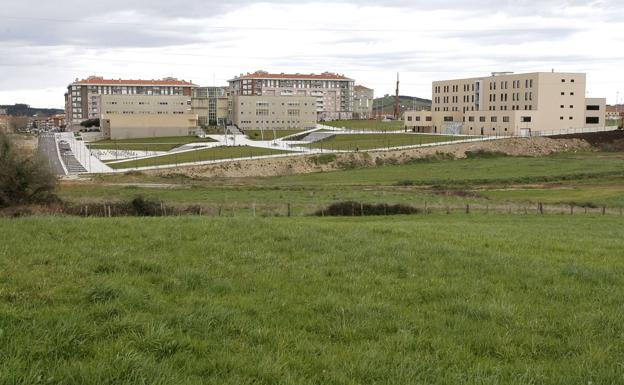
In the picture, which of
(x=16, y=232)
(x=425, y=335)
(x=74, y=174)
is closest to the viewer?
(x=425, y=335)

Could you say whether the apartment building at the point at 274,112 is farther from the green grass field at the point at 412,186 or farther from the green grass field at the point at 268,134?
the green grass field at the point at 412,186

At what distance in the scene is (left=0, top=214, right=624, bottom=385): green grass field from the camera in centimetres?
650

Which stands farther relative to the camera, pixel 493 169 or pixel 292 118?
pixel 292 118

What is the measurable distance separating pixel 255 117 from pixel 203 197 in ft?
391

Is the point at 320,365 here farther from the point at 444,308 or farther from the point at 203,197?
the point at 203,197

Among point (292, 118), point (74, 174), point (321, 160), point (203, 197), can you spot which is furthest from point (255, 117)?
point (203, 197)

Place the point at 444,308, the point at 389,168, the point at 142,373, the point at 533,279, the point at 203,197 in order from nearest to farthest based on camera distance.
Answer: the point at 142,373 < the point at 444,308 < the point at 533,279 < the point at 203,197 < the point at 389,168

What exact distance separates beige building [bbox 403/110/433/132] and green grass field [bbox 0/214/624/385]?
132 metres

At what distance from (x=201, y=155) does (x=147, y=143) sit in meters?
34.1

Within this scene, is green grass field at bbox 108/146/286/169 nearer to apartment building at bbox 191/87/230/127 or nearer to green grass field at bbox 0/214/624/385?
apartment building at bbox 191/87/230/127

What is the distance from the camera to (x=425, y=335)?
7.82 meters

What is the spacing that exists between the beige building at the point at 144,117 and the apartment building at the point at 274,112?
14.8 metres

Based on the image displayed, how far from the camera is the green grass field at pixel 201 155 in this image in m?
91.4

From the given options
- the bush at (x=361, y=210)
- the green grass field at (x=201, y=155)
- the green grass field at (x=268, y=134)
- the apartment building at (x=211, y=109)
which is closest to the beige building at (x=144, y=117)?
the apartment building at (x=211, y=109)
